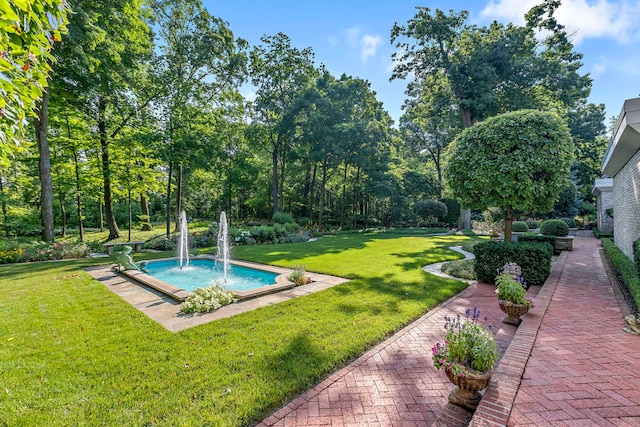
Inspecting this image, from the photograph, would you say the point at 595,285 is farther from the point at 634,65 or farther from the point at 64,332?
the point at 64,332

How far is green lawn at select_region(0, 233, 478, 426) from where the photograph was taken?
103 inches

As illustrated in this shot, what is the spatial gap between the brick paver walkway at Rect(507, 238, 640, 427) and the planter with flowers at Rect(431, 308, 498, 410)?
32 centimetres

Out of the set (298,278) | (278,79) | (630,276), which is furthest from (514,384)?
(278,79)

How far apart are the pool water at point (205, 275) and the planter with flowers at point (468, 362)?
566 centimetres

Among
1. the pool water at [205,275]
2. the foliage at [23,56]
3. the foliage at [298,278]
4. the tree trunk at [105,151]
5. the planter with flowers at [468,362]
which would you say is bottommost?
the pool water at [205,275]

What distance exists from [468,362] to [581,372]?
140 cm

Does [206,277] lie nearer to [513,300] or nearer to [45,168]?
[513,300]

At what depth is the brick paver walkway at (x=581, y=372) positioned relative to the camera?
7.50 feet

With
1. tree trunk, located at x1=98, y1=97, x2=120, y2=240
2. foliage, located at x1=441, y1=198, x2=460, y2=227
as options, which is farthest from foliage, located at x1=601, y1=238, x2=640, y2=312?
foliage, located at x1=441, y1=198, x2=460, y2=227

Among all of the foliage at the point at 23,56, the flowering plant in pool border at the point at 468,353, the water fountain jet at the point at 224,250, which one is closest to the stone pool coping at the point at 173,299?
the water fountain jet at the point at 224,250

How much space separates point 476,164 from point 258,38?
1938cm

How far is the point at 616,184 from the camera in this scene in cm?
1012

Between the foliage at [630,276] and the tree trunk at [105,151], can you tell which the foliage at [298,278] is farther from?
the tree trunk at [105,151]

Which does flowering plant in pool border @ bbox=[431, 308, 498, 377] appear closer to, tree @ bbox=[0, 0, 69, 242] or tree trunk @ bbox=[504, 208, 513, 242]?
tree @ bbox=[0, 0, 69, 242]
